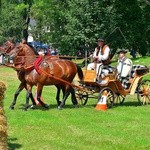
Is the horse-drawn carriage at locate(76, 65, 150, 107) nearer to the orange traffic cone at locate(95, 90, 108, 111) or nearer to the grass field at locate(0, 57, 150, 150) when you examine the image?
the orange traffic cone at locate(95, 90, 108, 111)

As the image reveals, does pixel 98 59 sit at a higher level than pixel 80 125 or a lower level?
higher

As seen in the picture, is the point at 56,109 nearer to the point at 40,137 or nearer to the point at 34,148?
the point at 40,137

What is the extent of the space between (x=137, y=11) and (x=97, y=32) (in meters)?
6.19

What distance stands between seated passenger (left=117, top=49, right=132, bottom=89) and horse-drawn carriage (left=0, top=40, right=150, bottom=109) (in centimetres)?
4

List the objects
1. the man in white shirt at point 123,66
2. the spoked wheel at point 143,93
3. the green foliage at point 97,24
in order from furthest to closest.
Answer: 1. the green foliage at point 97,24
2. the spoked wheel at point 143,93
3. the man in white shirt at point 123,66

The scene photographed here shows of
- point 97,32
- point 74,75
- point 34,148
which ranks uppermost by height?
point 97,32

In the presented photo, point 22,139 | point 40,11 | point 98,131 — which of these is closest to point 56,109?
point 98,131

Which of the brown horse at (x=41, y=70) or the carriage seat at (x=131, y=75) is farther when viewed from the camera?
the carriage seat at (x=131, y=75)

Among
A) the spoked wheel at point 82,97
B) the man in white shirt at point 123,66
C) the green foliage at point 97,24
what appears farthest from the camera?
the green foliage at point 97,24

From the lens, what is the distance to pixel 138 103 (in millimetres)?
17266

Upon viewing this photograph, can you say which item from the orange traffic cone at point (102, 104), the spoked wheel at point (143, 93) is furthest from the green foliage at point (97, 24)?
the orange traffic cone at point (102, 104)

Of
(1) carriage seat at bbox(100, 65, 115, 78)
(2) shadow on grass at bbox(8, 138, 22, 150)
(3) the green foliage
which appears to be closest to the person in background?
(1) carriage seat at bbox(100, 65, 115, 78)

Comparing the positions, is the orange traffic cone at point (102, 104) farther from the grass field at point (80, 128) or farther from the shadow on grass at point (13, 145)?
the shadow on grass at point (13, 145)

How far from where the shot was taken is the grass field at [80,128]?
9641 millimetres
